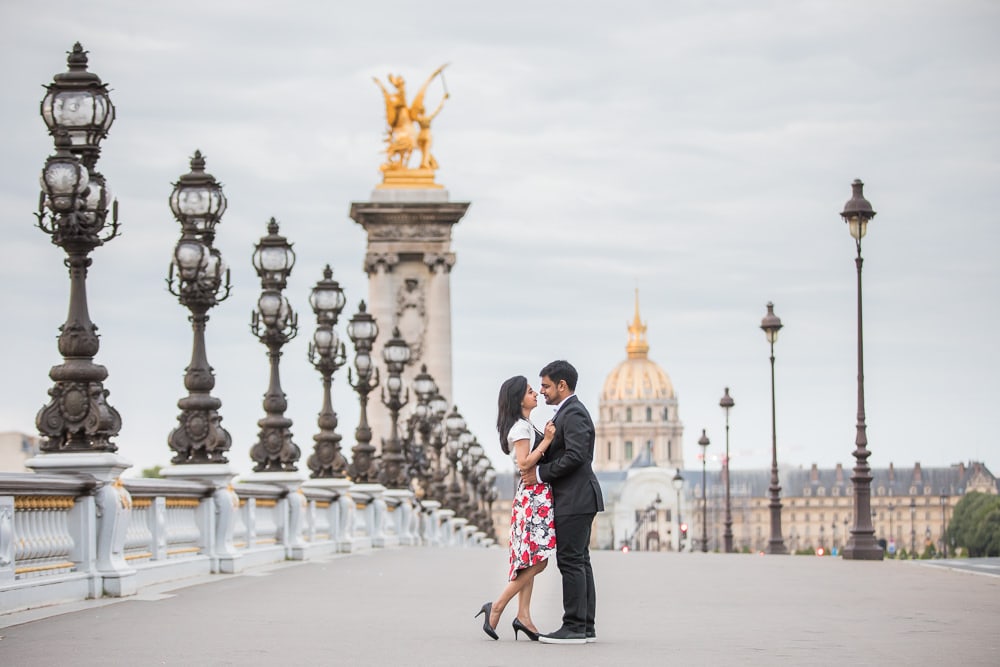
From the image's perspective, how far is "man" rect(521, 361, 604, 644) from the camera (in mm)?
14672

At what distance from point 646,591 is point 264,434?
8954mm

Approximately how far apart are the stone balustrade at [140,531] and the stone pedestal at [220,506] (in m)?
0.02

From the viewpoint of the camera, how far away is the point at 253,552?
84.5 feet

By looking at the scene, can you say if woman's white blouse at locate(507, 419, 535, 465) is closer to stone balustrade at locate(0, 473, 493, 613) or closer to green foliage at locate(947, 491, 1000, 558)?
stone balustrade at locate(0, 473, 493, 613)

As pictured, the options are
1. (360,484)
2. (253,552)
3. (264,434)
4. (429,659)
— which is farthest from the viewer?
(360,484)

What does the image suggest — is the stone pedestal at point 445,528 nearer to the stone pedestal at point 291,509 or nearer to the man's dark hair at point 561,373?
the stone pedestal at point 291,509

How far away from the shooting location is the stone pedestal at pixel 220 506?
23.4 m

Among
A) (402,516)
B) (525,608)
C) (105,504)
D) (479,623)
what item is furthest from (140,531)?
(402,516)

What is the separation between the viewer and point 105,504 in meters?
18.0

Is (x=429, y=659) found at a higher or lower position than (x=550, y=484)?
lower

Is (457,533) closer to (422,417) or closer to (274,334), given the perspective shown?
(422,417)

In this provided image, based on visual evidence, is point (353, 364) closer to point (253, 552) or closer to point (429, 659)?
point (253, 552)

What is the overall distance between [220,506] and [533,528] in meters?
9.55

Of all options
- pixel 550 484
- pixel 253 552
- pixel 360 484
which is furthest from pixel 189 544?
pixel 360 484
